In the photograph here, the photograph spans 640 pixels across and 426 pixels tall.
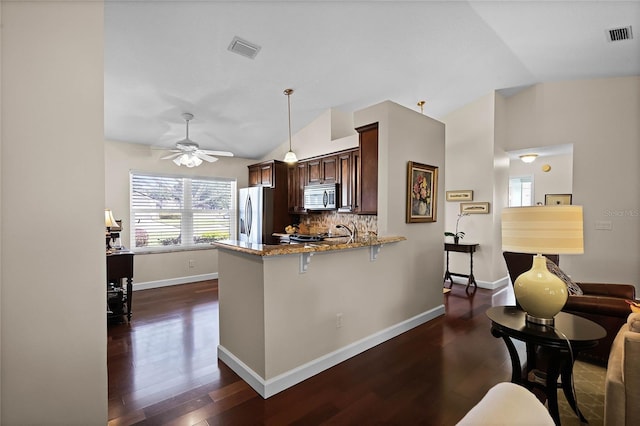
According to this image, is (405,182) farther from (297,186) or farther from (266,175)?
(266,175)

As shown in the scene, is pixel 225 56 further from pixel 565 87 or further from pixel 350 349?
pixel 565 87

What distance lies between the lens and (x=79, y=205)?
4.34 feet

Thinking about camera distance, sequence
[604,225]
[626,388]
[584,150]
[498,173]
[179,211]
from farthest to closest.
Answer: [179,211] < [498,173] < [584,150] < [604,225] < [626,388]

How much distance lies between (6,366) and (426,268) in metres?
3.63

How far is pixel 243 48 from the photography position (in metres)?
3.20

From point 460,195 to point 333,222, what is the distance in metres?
2.41

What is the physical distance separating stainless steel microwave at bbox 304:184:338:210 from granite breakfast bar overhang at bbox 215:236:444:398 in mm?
1928

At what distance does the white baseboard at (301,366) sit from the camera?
2240mm

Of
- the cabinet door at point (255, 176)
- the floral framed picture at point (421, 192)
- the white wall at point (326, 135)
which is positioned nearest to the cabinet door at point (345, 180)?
the white wall at point (326, 135)

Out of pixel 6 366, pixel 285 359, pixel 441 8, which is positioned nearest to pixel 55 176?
pixel 6 366

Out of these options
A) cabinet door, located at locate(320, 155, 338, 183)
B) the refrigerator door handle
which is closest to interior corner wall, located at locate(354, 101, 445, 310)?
cabinet door, located at locate(320, 155, 338, 183)

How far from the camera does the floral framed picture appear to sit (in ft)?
11.4

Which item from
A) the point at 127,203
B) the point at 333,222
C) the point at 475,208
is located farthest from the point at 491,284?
the point at 127,203

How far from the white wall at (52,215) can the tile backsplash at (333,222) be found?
12.6ft
